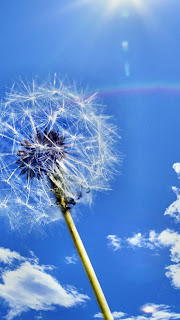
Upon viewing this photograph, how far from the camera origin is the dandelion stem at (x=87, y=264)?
12.1 m

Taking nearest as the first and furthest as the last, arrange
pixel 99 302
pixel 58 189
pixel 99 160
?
1. pixel 99 302
2. pixel 58 189
3. pixel 99 160

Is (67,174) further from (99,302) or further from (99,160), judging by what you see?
(99,302)

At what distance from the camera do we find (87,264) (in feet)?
41.2

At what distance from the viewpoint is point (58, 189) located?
42.7ft

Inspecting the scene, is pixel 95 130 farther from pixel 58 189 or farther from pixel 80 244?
pixel 80 244

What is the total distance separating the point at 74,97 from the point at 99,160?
112 inches

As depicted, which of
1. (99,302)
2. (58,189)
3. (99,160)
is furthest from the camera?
(99,160)

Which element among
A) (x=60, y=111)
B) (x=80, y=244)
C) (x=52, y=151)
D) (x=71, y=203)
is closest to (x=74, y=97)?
(x=60, y=111)

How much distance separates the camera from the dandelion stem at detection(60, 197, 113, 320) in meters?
12.1

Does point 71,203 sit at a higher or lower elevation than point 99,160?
lower

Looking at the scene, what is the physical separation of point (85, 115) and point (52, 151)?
7.03 ft

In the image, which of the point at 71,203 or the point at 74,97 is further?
the point at 74,97

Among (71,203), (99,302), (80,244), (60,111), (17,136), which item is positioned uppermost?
(60,111)

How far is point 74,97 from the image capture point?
49.3ft
